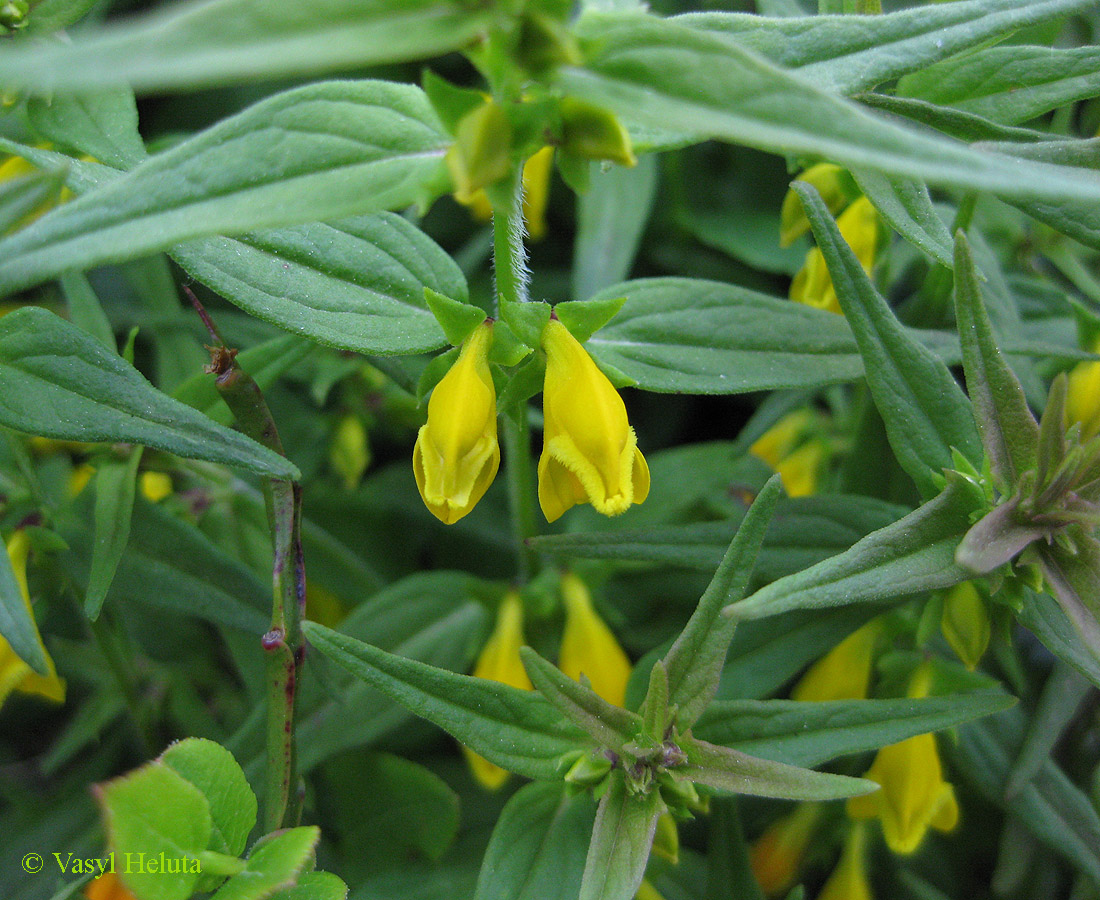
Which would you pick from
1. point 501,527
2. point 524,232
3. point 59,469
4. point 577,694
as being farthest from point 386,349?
point 59,469

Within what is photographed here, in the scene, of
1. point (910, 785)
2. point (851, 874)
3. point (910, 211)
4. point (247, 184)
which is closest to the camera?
point (247, 184)

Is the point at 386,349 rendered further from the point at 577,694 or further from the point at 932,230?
the point at 932,230

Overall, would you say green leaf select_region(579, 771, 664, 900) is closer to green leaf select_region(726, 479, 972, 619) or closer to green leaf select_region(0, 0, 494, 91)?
green leaf select_region(726, 479, 972, 619)

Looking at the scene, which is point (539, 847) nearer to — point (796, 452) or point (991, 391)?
point (991, 391)

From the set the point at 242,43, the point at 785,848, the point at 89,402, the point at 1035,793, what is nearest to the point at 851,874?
the point at 785,848

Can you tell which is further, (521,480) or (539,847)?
(521,480)

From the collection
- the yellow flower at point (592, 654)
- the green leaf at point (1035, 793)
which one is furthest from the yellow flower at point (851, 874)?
the yellow flower at point (592, 654)

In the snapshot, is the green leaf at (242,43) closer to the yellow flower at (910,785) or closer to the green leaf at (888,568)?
the green leaf at (888,568)
